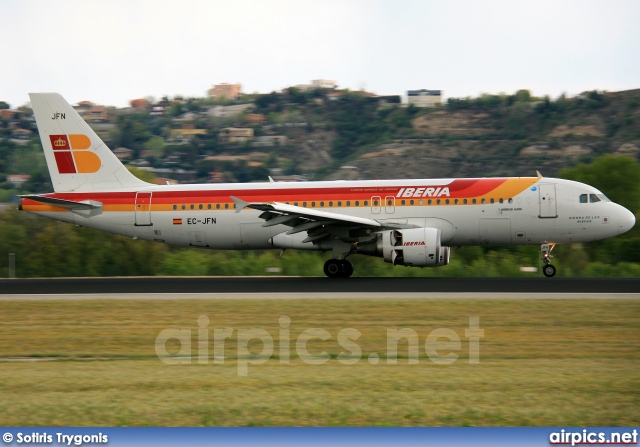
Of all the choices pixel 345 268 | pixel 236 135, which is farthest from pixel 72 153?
pixel 236 135

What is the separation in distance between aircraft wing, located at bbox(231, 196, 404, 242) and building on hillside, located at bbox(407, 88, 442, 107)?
10119 cm

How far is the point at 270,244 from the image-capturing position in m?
29.1

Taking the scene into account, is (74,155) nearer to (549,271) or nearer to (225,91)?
(549,271)

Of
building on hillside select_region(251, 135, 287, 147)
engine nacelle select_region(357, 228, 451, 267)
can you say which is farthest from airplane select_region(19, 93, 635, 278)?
building on hillside select_region(251, 135, 287, 147)

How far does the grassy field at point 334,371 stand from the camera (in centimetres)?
974

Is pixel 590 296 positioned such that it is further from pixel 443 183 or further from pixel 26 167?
pixel 26 167

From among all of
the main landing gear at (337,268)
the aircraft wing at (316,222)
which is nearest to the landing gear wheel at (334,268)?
the main landing gear at (337,268)

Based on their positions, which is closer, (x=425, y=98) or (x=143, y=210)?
(x=143, y=210)

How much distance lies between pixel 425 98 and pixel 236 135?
30.8 m

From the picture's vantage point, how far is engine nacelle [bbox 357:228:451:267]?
25953 mm

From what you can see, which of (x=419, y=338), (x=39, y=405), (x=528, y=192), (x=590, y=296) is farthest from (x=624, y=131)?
(x=39, y=405)

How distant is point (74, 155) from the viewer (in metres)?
30.7

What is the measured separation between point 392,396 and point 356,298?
1087 cm

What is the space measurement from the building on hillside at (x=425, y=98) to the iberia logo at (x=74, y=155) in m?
99.3
